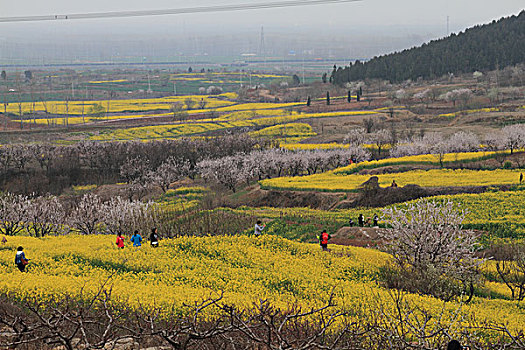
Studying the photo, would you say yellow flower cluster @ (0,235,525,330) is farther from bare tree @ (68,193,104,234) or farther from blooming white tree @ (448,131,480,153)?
blooming white tree @ (448,131,480,153)

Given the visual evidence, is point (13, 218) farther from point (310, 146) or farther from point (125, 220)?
point (310, 146)

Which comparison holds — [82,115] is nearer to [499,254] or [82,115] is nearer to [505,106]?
[505,106]

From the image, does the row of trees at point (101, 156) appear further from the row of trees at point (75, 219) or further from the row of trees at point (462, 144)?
the row of trees at point (75, 219)

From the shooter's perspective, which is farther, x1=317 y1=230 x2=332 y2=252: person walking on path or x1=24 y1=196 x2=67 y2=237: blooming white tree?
x1=24 y1=196 x2=67 y2=237: blooming white tree

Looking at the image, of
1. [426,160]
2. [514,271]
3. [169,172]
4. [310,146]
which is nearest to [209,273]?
[514,271]

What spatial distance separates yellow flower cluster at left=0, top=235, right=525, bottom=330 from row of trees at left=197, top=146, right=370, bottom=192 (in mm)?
46073

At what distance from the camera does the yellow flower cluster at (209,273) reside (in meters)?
26.6

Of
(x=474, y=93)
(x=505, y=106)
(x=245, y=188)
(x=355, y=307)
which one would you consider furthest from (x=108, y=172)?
(x=474, y=93)

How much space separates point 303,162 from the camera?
92.6 metres

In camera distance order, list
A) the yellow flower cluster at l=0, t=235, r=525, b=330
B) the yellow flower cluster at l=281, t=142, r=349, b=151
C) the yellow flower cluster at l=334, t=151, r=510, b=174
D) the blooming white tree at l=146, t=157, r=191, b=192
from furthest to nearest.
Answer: the yellow flower cluster at l=281, t=142, r=349, b=151, the blooming white tree at l=146, t=157, r=191, b=192, the yellow flower cluster at l=334, t=151, r=510, b=174, the yellow flower cluster at l=0, t=235, r=525, b=330

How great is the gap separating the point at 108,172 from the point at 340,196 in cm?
5606

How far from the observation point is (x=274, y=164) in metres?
92.9

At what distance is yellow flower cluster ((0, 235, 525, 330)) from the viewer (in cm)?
2661

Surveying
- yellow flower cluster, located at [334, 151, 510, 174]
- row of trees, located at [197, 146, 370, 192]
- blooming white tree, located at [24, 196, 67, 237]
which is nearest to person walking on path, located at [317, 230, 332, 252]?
blooming white tree, located at [24, 196, 67, 237]
